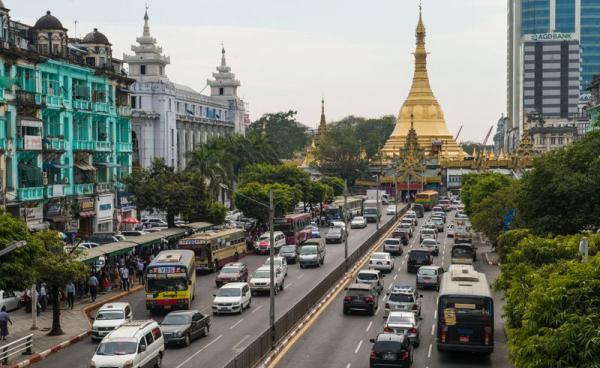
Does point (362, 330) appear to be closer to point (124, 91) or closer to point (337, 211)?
point (124, 91)

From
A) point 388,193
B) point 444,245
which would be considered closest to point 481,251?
point 444,245

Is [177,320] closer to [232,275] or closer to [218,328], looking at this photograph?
[218,328]

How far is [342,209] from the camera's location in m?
103

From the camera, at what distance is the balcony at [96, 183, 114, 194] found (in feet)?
237

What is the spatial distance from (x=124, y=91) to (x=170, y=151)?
1235 inches

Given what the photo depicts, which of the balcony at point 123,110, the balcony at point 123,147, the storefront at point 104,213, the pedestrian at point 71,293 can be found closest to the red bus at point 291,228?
the storefront at point 104,213

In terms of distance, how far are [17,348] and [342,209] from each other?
70.8 m

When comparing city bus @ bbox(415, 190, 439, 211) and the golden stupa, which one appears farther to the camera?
the golden stupa

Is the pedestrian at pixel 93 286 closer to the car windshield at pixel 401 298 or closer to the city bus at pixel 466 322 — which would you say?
the car windshield at pixel 401 298

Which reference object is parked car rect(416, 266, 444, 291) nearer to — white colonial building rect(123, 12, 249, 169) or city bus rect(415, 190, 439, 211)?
white colonial building rect(123, 12, 249, 169)

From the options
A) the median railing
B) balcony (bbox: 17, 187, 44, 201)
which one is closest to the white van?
the median railing

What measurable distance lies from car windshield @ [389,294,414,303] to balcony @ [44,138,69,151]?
30.7 meters

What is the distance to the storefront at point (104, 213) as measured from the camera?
72.2 m

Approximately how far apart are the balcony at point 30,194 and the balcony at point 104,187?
35.8 feet
